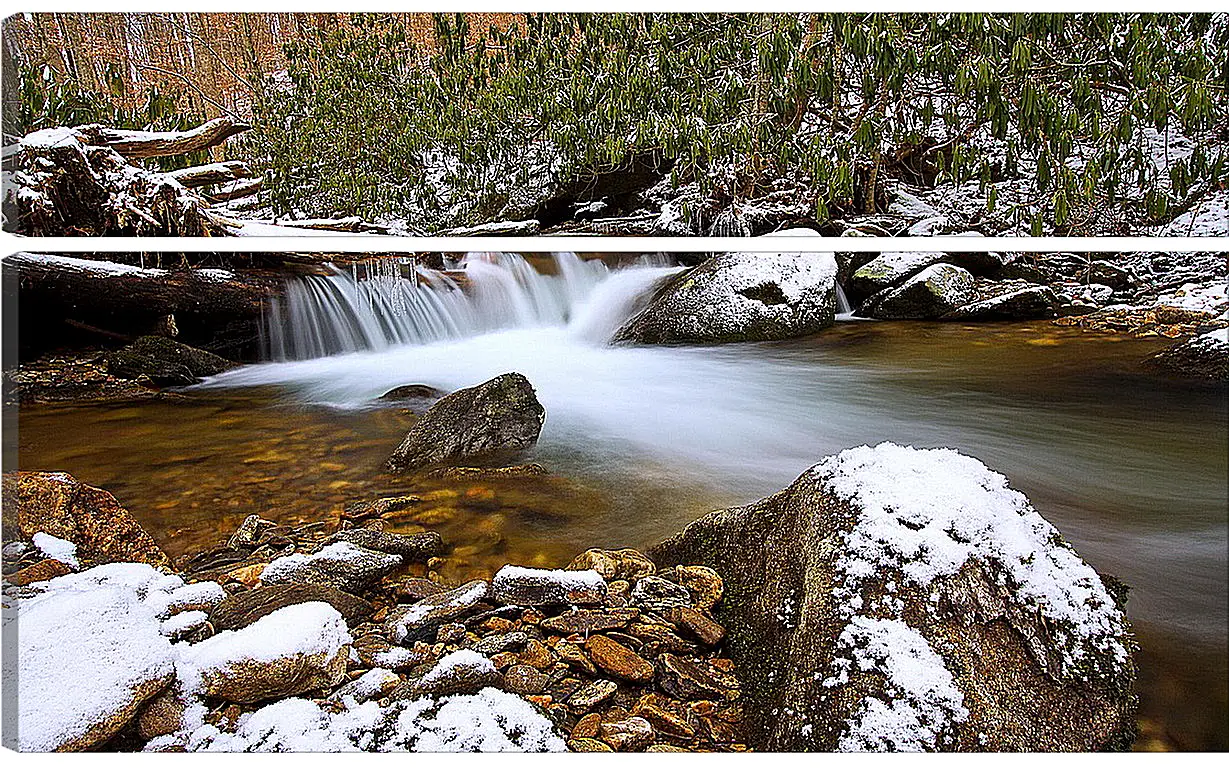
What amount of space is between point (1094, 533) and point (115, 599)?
5.91 feet

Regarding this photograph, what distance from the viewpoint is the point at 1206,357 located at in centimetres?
151

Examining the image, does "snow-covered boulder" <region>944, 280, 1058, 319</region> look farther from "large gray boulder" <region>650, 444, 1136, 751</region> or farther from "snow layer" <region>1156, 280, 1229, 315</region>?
"large gray boulder" <region>650, 444, 1136, 751</region>

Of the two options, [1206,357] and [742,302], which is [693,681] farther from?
[1206,357]

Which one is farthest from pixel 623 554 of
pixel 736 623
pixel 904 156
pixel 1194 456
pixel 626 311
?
pixel 1194 456

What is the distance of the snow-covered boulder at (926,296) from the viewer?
157cm

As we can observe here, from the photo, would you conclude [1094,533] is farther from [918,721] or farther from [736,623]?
[736,623]

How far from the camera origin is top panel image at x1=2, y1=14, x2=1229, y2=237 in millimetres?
1555

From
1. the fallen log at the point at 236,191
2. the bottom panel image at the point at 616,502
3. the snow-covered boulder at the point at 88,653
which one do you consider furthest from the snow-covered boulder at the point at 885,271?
the snow-covered boulder at the point at 88,653

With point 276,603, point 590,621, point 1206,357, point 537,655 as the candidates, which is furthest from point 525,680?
point 1206,357

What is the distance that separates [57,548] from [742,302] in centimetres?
142

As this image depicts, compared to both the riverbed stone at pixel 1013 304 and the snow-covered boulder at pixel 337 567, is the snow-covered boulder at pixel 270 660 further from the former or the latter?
the riverbed stone at pixel 1013 304

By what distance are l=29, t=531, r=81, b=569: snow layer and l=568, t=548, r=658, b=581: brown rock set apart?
3.10 feet

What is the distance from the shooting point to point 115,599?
4.74 feet

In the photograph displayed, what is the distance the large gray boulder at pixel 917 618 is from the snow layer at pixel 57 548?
3.89 feet
